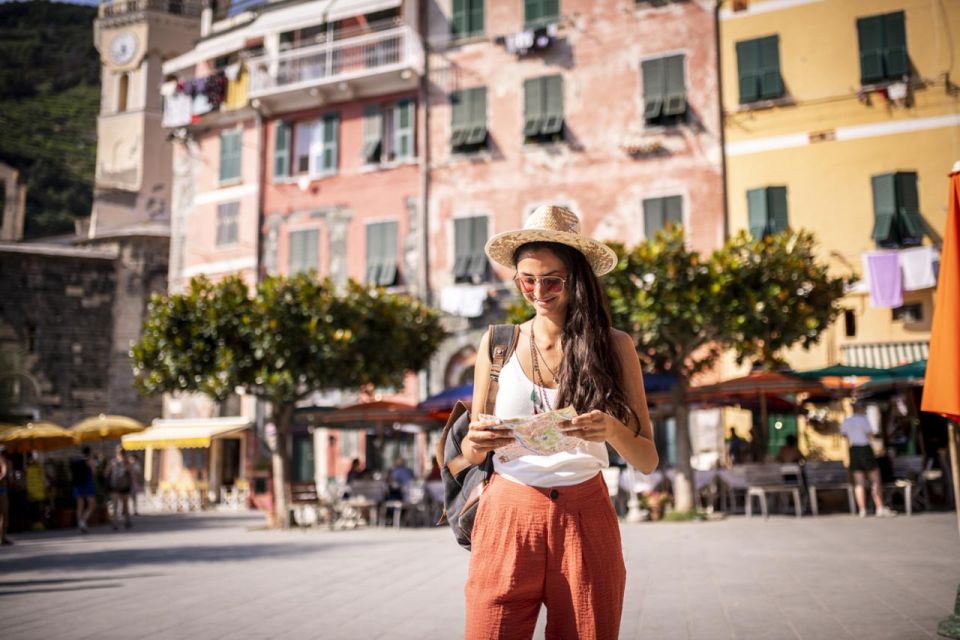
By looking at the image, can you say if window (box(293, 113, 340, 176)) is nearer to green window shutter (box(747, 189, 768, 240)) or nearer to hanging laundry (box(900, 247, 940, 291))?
green window shutter (box(747, 189, 768, 240))

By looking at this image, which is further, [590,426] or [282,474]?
[282,474]

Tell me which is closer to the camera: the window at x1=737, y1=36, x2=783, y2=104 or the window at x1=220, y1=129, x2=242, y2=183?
the window at x1=737, y1=36, x2=783, y2=104

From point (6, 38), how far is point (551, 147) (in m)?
28.4

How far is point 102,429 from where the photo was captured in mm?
21281

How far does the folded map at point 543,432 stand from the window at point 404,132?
2344 centimetres

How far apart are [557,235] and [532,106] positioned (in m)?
21.9

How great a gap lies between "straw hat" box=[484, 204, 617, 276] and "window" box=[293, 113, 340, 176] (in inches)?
951

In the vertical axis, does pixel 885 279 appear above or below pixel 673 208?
below

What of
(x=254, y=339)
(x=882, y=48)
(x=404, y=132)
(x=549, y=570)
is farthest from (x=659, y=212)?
(x=549, y=570)

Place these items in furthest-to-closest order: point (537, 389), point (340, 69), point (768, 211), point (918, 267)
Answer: point (340, 69), point (768, 211), point (918, 267), point (537, 389)

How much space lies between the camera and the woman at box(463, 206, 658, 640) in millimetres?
2514

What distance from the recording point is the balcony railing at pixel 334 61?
25.3 metres

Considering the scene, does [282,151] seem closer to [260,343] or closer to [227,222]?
[227,222]

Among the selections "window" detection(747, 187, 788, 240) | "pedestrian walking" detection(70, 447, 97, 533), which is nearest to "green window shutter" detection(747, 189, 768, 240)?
"window" detection(747, 187, 788, 240)
